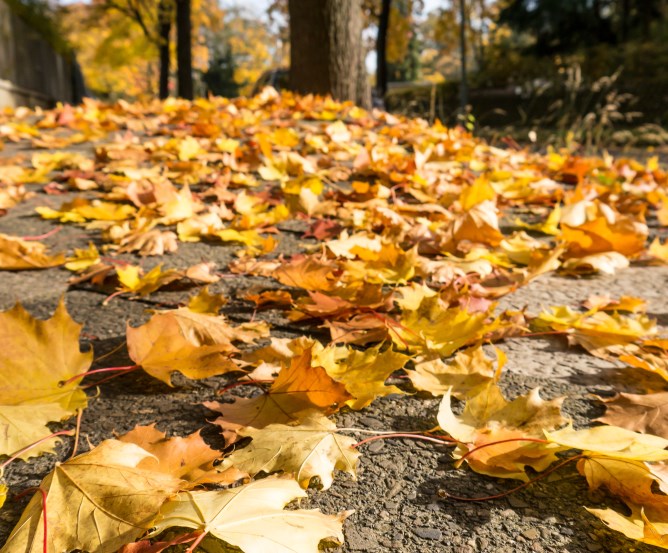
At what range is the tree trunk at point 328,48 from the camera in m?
5.38

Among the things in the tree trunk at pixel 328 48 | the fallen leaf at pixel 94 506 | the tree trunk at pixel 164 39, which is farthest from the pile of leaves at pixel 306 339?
the tree trunk at pixel 164 39

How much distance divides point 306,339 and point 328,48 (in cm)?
486

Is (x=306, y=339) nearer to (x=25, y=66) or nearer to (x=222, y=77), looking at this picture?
(x=25, y=66)

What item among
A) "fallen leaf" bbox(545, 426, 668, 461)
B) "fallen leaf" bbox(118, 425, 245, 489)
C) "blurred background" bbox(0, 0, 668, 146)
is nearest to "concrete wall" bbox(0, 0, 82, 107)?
"blurred background" bbox(0, 0, 668, 146)

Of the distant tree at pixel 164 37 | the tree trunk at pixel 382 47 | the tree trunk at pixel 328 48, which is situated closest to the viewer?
the tree trunk at pixel 328 48

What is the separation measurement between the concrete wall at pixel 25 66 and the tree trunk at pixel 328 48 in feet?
15.1

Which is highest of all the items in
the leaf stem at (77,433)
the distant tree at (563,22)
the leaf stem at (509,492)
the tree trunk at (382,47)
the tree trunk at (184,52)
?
the distant tree at (563,22)

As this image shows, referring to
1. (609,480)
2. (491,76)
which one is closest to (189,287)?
(609,480)

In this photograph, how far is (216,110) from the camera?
4852 mm

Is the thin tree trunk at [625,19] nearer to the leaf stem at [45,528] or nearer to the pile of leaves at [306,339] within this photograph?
the pile of leaves at [306,339]

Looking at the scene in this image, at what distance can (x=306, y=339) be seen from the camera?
3.91 ft

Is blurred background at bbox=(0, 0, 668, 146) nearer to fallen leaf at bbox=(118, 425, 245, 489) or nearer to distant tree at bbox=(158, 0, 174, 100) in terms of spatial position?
distant tree at bbox=(158, 0, 174, 100)

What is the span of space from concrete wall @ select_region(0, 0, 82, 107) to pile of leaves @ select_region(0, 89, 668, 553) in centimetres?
665

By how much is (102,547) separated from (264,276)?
3.84 ft
